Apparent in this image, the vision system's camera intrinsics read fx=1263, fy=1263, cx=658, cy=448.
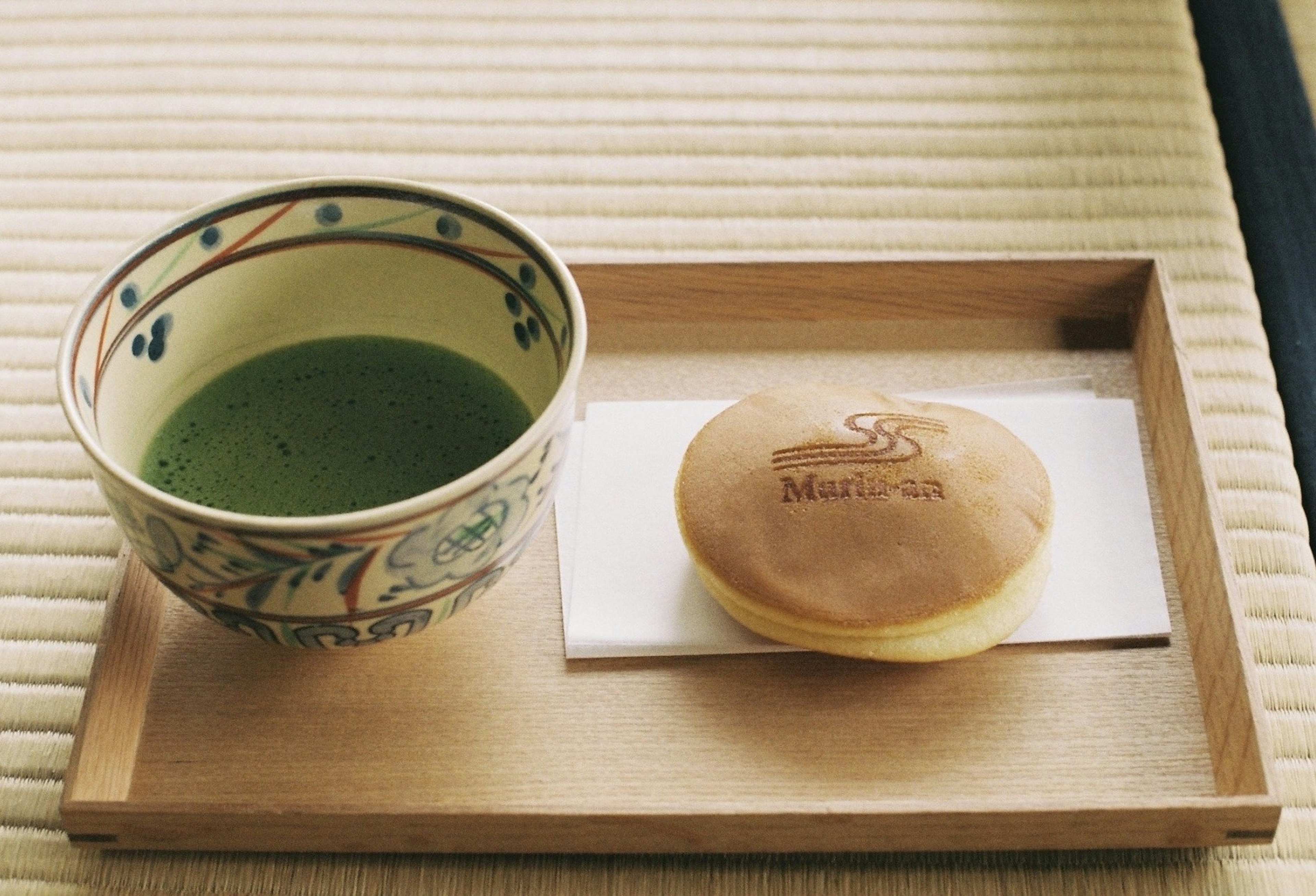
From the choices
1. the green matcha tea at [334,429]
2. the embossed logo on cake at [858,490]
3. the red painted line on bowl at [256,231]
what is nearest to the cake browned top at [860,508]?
the embossed logo on cake at [858,490]

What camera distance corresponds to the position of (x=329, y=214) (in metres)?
0.57

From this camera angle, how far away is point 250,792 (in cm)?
52

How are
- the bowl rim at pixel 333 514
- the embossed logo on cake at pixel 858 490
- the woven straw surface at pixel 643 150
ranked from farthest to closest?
the woven straw surface at pixel 643 150
the embossed logo on cake at pixel 858 490
the bowl rim at pixel 333 514

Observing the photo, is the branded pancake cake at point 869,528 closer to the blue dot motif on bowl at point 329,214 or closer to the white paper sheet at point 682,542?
the white paper sheet at point 682,542

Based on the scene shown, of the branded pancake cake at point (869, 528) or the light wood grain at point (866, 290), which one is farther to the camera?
the light wood grain at point (866, 290)

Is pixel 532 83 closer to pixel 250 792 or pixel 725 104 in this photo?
pixel 725 104

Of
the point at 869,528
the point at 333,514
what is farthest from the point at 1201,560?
the point at 333,514

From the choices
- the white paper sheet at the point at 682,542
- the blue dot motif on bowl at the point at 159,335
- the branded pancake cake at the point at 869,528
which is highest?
the blue dot motif on bowl at the point at 159,335

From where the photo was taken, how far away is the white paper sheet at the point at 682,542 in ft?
1.83

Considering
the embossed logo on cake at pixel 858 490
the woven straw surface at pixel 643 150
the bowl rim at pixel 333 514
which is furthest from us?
the woven straw surface at pixel 643 150

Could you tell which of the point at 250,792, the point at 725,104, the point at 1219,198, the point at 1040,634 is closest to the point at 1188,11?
the point at 1219,198

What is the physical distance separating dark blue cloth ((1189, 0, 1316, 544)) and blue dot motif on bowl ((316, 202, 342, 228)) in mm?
515

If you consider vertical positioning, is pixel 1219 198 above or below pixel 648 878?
above

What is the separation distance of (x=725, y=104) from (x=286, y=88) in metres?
0.32
